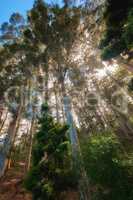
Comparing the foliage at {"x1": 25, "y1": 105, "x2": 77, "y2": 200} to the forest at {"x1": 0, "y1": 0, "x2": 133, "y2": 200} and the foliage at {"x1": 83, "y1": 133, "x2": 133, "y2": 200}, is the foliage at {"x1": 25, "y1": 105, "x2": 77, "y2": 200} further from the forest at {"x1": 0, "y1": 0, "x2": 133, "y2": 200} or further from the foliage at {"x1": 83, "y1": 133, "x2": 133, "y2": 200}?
the foliage at {"x1": 83, "y1": 133, "x2": 133, "y2": 200}

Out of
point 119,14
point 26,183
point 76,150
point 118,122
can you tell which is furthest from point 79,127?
point 119,14

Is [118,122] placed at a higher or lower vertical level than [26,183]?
higher

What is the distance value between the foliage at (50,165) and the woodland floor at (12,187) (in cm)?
384

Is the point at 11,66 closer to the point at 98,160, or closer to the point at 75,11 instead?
the point at 75,11

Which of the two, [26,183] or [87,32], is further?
[87,32]

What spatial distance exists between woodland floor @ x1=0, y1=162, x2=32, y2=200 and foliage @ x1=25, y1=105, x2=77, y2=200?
3845mm

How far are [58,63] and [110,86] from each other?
636cm

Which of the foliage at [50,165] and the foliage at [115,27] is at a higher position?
the foliage at [115,27]

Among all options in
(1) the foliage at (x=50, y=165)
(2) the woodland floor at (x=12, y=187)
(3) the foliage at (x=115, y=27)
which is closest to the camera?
(3) the foliage at (x=115, y=27)

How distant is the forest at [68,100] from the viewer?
300 inches

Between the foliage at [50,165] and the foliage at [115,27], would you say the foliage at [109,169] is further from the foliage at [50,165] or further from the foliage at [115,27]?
the foliage at [115,27]

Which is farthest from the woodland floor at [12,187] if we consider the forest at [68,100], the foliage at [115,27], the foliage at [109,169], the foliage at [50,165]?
the foliage at [115,27]

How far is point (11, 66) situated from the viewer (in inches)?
680

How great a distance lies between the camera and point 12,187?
12.7 m
